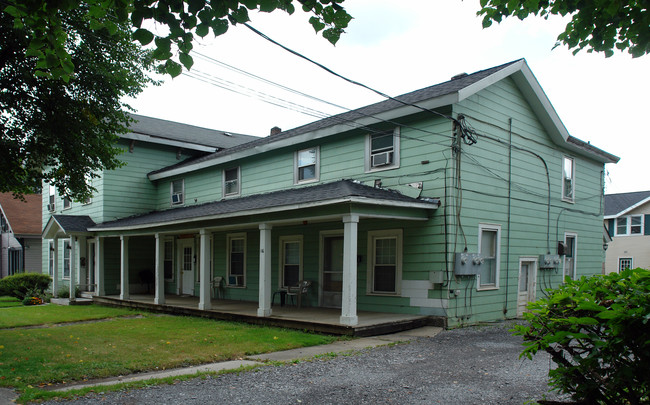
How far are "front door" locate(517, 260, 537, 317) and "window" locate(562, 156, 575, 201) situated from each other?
9.31 ft

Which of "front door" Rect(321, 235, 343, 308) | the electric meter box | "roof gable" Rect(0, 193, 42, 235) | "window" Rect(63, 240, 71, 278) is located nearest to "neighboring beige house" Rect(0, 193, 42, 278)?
"roof gable" Rect(0, 193, 42, 235)

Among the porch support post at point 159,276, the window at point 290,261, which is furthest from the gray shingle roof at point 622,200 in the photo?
the porch support post at point 159,276

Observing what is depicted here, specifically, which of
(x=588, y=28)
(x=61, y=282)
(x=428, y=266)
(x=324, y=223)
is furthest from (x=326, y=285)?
(x=61, y=282)

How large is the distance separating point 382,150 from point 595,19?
734cm

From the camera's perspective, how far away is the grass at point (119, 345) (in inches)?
268

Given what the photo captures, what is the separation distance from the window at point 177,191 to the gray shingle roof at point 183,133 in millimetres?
1998

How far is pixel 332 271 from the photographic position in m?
13.6

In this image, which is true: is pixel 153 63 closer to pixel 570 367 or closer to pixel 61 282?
pixel 570 367

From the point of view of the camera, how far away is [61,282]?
2222 centimetres

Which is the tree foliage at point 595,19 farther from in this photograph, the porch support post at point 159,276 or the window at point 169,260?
the window at point 169,260

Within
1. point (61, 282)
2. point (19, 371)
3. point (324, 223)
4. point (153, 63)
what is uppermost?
point (153, 63)

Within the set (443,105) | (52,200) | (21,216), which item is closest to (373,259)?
(443,105)

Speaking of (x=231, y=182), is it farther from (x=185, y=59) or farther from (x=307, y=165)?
(x=185, y=59)

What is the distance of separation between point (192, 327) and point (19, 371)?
4.86 meters
